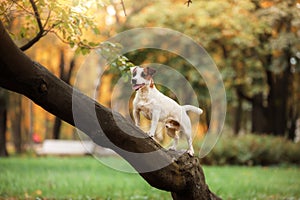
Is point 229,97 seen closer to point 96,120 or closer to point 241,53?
point 241,53

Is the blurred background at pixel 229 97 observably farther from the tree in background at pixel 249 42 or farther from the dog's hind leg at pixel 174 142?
the dog's hind leg at pixel 174 142

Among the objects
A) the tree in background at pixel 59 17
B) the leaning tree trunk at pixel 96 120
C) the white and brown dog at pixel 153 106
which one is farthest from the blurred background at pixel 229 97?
the white and brown dog at pixel 153 106

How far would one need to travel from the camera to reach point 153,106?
447 cm

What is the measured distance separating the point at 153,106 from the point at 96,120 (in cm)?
79

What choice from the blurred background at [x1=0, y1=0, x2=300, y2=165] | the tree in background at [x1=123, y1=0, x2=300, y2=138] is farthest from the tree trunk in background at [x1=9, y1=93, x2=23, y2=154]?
the tree in background at [x1=123, y1=0, x2=300, y2=138]

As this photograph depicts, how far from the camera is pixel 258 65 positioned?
22.2 metres

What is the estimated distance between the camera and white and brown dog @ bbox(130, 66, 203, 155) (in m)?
4.35

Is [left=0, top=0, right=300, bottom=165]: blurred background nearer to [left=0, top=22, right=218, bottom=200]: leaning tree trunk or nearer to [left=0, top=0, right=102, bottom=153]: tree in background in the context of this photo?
[left=0, top=0, right=102, bottom=153]: tree in background

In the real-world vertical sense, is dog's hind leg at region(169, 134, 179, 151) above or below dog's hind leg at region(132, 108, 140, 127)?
below

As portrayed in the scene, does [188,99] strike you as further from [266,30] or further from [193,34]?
[266,30]

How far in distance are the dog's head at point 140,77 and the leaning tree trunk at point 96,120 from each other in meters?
0.71

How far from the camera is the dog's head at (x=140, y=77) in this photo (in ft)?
14.2

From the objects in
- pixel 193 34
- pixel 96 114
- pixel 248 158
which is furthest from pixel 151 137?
pixel 193 34

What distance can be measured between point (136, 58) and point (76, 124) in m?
16.3
